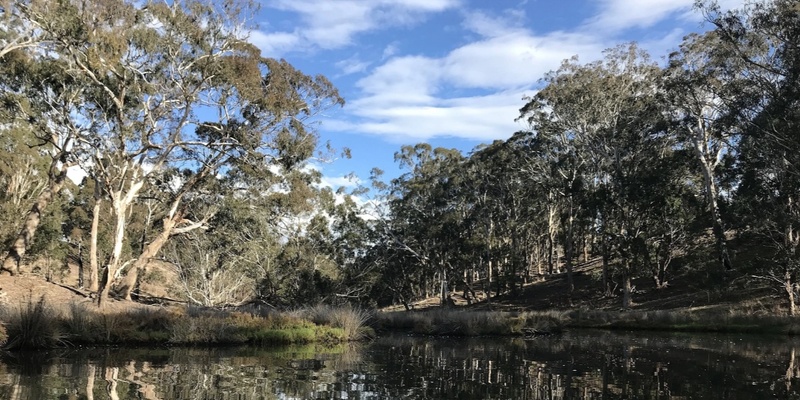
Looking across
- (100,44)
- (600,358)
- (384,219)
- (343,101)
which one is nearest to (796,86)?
(600,358)

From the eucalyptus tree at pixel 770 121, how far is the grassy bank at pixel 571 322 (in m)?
3.03

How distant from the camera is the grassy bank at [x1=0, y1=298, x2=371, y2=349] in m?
12.7

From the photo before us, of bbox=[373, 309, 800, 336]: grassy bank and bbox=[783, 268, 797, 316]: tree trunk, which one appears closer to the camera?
bbox=[373, 309, 800, 336]: grassy bank

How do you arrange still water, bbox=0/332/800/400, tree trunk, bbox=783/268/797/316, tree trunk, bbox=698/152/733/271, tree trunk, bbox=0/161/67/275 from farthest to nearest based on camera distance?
tree trunk, bbox=698/152/733/271 < tree trunk, bbox=783/268/797/316 < tree trunk, bbox=0/161/67/275 < still water, bbox=0/332/800/400

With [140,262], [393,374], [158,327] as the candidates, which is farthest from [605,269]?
[393,374]

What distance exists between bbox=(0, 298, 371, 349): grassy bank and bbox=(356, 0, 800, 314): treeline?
57.5 feet

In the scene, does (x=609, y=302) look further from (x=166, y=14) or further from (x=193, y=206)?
(x=166, y=14)

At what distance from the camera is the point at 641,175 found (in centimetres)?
3491

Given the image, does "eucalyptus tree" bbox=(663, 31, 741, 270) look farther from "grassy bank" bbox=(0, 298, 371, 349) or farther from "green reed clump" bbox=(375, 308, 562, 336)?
"grassy bank" bbox=(0, 298, 371, 349)

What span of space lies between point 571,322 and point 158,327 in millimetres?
20798

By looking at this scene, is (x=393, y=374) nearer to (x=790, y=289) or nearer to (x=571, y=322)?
(x=571, y=322)

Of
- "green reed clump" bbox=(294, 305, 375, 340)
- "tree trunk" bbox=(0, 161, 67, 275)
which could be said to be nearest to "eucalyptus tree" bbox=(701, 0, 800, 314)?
"green reed clump" bbox=(294, 305, 375, 340)

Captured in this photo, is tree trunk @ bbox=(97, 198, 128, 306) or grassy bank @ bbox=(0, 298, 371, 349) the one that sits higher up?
tree trunk @ bbox=(97, 198, 128, 306)

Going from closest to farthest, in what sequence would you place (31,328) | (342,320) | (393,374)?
(393,374) < (31,328) < (342,320)
